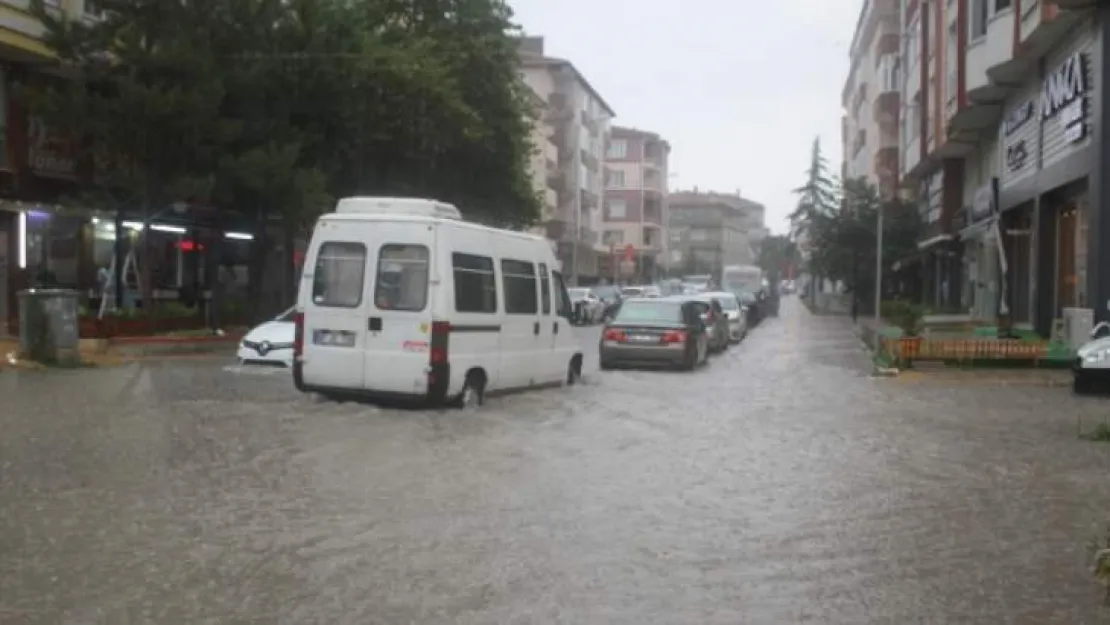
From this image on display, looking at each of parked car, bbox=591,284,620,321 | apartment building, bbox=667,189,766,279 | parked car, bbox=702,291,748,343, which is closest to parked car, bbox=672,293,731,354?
parked car, bbox=702,291,748,343

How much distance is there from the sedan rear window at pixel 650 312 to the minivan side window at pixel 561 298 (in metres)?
6.69

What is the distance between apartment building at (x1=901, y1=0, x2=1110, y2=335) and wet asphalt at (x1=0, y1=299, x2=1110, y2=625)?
9.55 metres

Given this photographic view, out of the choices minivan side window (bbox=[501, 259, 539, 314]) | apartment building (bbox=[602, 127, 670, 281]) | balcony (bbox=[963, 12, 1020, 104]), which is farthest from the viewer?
apartment building (bbox=[602, 127, 670, 281])

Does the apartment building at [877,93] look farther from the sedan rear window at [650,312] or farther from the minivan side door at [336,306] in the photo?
the minivan side door at [336,306]

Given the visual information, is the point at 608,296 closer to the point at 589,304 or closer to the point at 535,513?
the point at 589,304

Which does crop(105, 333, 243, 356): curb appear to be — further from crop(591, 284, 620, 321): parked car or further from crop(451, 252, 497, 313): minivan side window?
crop(591, 284, 620, 321): parked car

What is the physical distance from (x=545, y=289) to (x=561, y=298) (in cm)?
84

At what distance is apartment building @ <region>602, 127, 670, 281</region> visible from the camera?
118 meters

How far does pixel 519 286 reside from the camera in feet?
57.5

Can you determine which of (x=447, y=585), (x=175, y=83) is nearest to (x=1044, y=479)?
(x=447, y=585)

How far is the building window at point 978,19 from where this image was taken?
33.2 meters

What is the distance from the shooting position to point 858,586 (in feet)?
24.2

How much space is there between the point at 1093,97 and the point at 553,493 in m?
18.0

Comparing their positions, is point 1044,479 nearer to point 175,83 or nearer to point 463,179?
point 175,83
